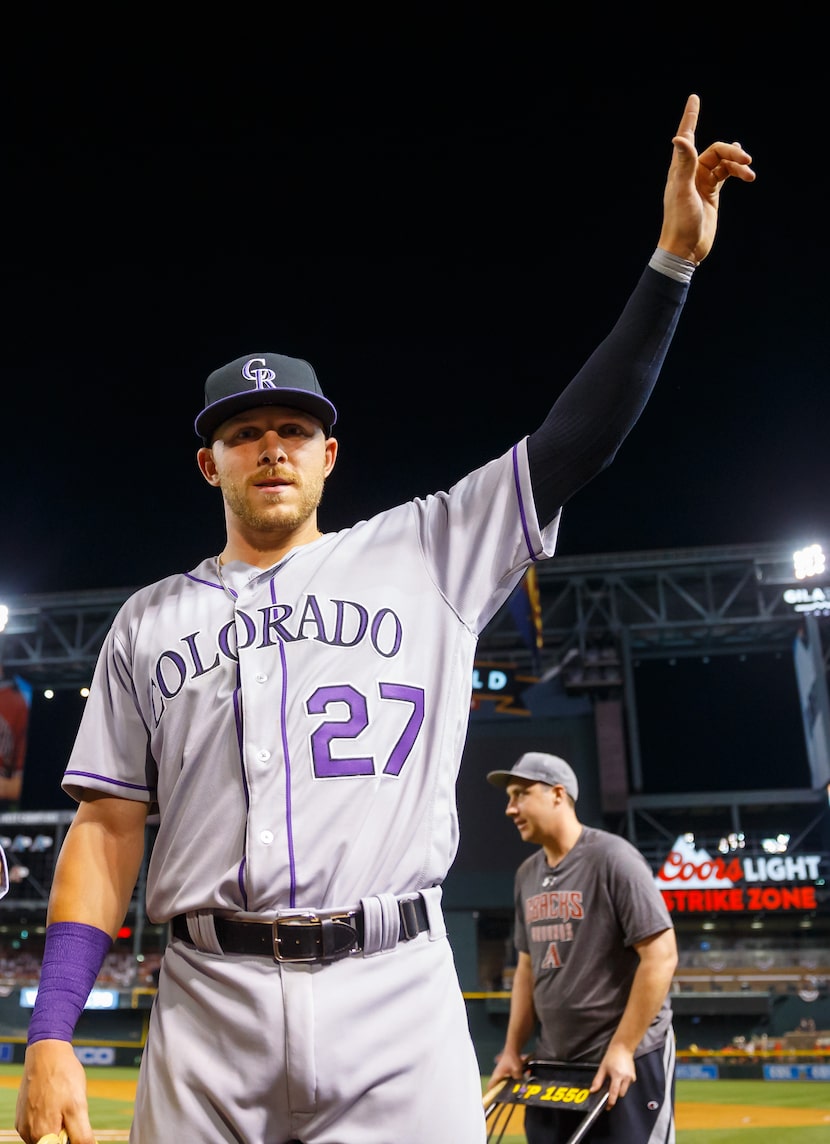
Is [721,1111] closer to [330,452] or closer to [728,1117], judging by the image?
[728,1117]

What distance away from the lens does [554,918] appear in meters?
4.19

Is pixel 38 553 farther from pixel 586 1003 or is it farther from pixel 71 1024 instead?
pixel 71 1024

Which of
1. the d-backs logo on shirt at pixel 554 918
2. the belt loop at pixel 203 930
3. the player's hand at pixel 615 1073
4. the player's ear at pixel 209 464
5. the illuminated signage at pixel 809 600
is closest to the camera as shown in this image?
the belt loop at pixel 203 930

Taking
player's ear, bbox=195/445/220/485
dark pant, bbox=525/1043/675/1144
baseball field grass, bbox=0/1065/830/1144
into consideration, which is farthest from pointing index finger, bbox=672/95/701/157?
baseball field grass, bbox=0/1065/830/1144

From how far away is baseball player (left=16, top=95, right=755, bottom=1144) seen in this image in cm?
163

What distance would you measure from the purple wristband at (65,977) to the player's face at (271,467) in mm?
847

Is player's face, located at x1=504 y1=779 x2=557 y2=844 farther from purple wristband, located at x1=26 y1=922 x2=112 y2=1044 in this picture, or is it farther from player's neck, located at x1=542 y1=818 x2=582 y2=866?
purple wristband, located at x1=26 y1=922 x2=112 y2=1044

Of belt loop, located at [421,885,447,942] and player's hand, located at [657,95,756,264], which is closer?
belt loop, located at [421,885,447,942]

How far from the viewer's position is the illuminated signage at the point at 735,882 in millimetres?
20531

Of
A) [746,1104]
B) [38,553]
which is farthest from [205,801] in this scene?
[38,553]

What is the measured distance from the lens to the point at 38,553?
64.5 ft

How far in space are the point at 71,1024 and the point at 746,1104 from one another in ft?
34.8

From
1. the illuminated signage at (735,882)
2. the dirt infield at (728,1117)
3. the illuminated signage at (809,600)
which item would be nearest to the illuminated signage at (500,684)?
the illuminated signage at (735,882)

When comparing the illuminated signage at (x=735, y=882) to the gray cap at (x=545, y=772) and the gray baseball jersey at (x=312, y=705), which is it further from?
the gray baseball jersey at (x=312, y=705)
